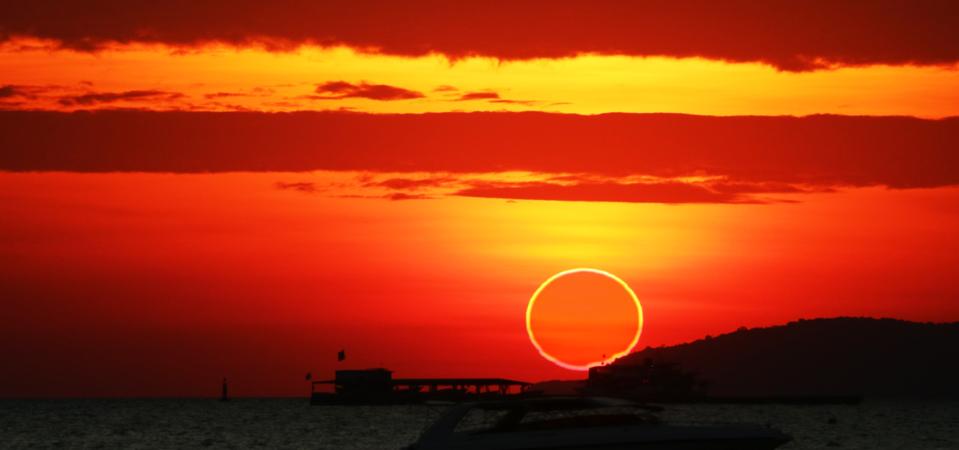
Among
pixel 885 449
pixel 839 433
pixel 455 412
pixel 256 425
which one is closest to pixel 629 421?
pixel 455 412

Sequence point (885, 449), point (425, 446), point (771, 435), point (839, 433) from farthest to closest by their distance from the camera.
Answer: point (839, 433), point (885, 449), point (771, 435), point (425, 446)

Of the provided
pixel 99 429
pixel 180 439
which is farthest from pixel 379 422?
pixel 180 439

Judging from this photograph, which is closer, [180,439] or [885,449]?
[885,449]

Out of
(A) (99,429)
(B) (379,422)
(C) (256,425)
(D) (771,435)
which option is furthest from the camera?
(B) (379,422)

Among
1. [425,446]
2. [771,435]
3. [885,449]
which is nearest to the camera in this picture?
[425,446]

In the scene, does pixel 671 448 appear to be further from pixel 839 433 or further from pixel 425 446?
pixel 839 433

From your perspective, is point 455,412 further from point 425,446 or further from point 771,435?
point 771,435
